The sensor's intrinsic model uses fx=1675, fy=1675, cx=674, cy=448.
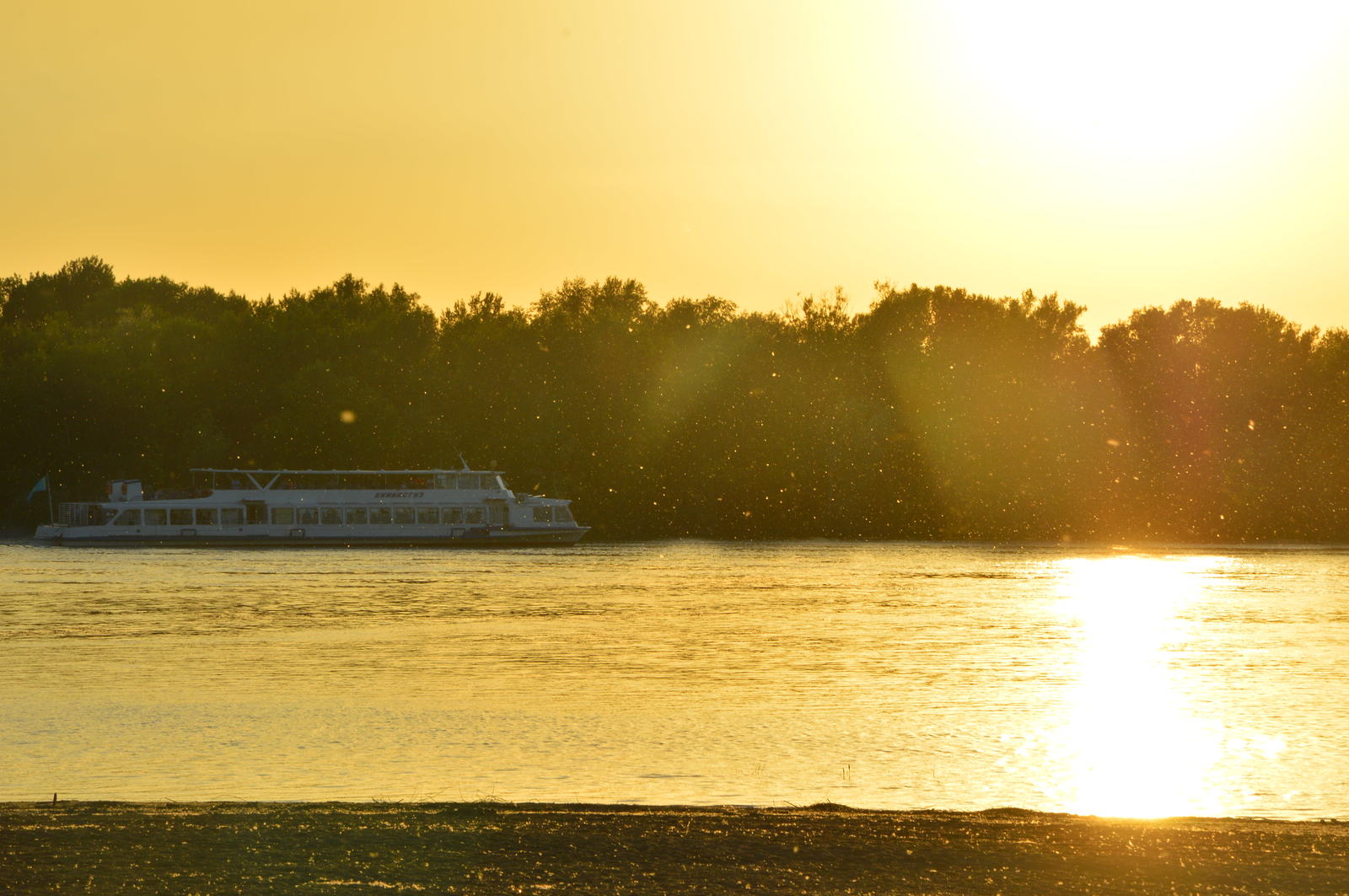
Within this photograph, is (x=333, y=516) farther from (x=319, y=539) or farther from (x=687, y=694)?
(x=687, y=694)

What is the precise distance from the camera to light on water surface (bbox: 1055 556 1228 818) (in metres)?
21.2

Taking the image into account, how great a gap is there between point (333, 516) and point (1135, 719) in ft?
288

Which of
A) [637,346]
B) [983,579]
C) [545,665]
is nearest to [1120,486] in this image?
[637,346]

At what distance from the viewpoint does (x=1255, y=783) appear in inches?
869

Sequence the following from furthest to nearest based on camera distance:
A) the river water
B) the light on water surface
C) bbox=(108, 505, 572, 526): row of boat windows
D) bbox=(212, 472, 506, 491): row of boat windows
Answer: bbox=(212, 472, 506, 491): row of boat windows, bbox=(108, 505, 572, 526): row of boat windows, the river water, the light on water surface

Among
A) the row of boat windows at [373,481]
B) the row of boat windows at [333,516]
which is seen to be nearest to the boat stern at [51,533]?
the row of boat windows at [333,516]

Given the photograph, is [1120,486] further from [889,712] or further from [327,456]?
[889,712]

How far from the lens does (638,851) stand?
14.0 m

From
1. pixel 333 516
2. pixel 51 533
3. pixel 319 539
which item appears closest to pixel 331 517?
pixel 333 516

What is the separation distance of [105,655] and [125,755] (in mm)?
16603

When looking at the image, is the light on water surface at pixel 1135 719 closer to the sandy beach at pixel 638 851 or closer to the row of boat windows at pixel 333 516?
the sandy beach at pixel 638 851

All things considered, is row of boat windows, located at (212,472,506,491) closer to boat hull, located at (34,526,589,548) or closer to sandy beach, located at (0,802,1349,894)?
boat hull, located at (34,526,589,548)

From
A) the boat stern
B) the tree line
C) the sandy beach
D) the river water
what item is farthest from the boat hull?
the sandy beach

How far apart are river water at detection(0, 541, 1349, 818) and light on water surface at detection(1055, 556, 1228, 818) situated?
0.31 ft
